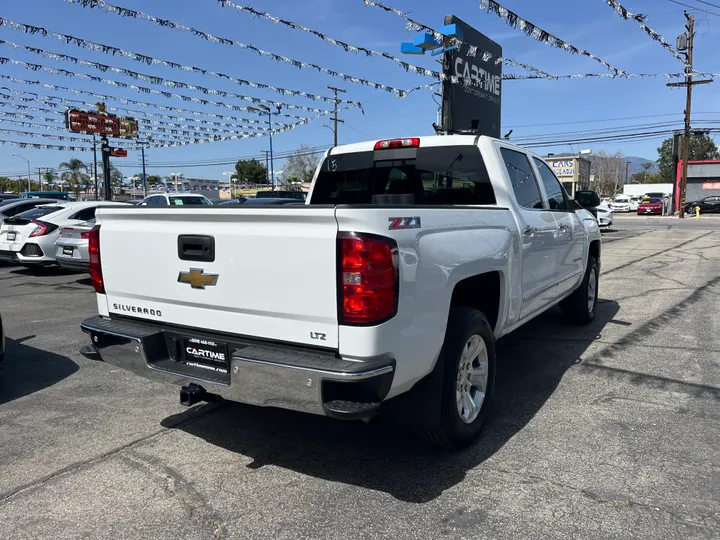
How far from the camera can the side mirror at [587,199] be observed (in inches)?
247

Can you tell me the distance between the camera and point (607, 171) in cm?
10506

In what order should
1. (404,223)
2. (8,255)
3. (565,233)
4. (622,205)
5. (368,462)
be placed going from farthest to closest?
(622,205), (8,255), (565,233), (368,462), (404,223)

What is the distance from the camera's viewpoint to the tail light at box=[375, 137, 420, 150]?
15.6ft

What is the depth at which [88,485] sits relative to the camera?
3125mm

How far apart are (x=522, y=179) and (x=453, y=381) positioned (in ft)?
7.50

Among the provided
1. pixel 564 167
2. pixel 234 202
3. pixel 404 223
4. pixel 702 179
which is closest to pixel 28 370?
pixel 234 202

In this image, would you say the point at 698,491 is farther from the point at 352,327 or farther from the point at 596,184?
the point at 596,184

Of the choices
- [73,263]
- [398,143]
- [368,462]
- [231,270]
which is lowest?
[368,462]

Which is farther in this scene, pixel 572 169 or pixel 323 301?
pixel 572 169

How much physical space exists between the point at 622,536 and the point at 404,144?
3.29 meters

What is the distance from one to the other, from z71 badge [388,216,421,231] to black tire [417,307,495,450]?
72 centimetres

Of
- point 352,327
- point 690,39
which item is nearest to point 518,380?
point 352,327

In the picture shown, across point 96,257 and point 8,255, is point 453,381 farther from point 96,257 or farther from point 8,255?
point 8,255

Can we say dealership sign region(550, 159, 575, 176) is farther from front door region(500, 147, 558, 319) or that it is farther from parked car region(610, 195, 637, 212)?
front door region(500, 147, 558, 319)
